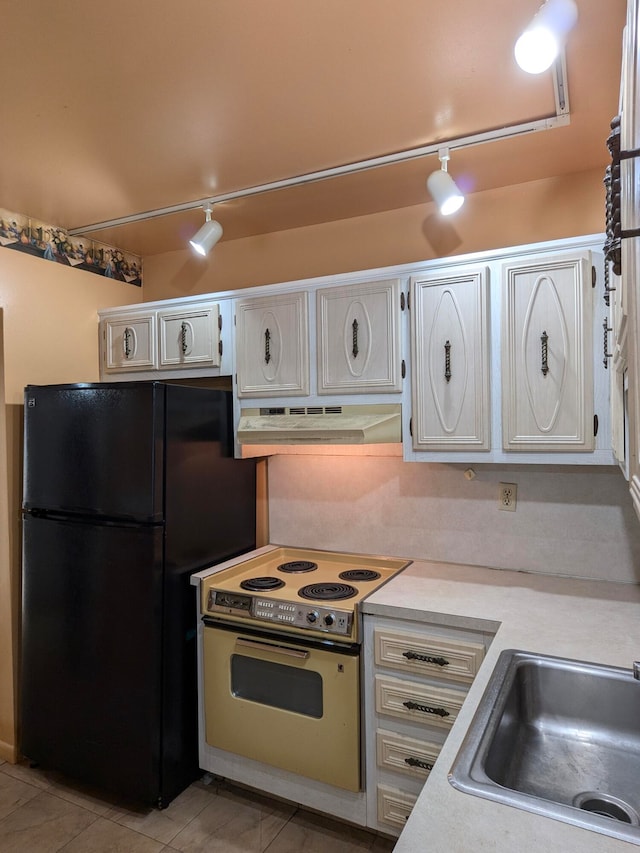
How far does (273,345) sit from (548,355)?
116 centimetres

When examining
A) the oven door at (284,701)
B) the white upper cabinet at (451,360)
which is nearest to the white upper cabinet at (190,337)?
the white upper cabinet at (451,360)

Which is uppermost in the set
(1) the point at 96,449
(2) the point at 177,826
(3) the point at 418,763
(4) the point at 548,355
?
(4) the point at 548,355

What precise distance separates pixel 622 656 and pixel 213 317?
2.10 m

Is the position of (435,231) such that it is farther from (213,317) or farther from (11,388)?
(11,388)

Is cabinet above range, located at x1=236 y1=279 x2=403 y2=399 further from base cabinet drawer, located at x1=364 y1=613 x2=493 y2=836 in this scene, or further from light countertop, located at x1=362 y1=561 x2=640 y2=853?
base cabinet drawer, located at x1=364 y1=613 x2=493 y2=836

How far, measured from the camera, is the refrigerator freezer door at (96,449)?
7.20 feet

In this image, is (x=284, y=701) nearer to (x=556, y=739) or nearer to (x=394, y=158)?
(x=556, y=739)

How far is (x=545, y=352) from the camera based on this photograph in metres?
1.94

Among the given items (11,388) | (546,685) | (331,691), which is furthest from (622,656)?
(11,388)

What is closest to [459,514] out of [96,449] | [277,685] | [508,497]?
[508,497]

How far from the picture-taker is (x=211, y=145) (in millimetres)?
1976

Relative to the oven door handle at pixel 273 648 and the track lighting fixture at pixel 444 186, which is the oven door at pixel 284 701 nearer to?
the oven door handle at pixel 273 648

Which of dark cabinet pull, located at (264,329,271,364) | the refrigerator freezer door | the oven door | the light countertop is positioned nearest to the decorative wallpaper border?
the refrigerator freezer door

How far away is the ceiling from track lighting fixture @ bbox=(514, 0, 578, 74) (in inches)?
6.2
